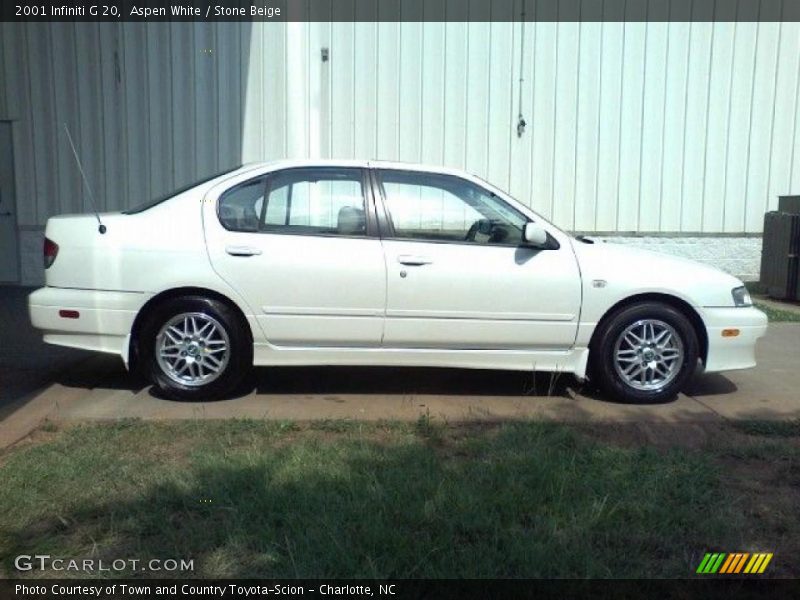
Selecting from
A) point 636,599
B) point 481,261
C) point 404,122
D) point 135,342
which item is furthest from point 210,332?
point 404,122

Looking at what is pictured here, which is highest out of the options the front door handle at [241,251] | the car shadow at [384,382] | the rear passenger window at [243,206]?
the rear passenger window at [243,206]

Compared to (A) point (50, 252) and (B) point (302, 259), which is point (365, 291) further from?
(A) point (50, 252)

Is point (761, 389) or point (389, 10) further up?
point (389, 10)

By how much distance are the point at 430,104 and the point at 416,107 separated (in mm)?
195

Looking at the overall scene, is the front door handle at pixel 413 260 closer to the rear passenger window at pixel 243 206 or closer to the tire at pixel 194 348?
the rear passenger window at pixel 243 206

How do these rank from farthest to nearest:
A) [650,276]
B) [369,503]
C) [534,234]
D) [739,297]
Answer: [739,297] → [650,276] → [534,234] → [369,503]

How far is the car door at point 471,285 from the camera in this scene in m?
5.58

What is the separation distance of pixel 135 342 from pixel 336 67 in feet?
22.1

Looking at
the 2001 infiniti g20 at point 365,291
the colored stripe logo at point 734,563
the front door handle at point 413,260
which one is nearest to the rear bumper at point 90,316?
the 2001 infiniti g20 at point 365,291

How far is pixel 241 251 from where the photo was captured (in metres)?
5.55

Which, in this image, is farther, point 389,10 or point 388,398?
point 389,10

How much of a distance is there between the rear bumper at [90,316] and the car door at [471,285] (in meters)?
1.72

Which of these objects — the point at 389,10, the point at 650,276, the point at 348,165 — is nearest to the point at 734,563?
the point at 650,276

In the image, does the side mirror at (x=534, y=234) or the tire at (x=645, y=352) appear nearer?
the side mirror at (x=534, y=234)
